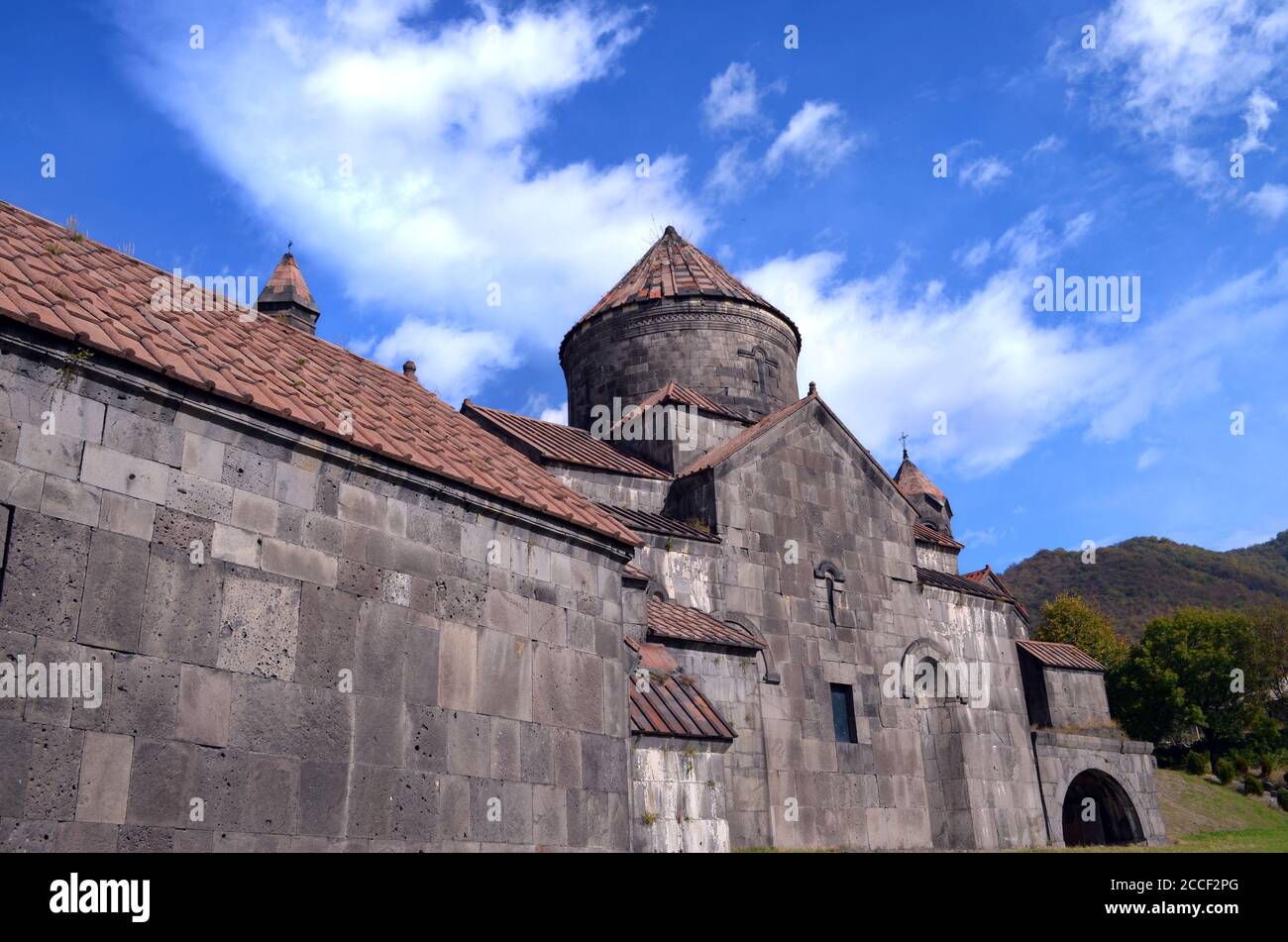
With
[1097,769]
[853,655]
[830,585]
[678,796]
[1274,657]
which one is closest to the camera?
[678,796]

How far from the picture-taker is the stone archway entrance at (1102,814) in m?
18.2

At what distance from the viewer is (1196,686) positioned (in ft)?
119

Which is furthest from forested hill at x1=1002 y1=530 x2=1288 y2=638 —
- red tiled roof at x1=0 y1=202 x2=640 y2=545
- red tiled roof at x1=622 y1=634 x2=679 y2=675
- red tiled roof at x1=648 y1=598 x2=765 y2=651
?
red tiled roof at x1=0 y1=202 x2=640 y2=545

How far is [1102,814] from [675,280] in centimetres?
1238

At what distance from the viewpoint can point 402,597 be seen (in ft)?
23.0

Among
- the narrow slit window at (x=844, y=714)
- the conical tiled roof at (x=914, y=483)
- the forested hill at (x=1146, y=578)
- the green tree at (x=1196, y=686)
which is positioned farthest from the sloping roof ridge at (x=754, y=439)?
the forested hill at (x=1146, y=578)

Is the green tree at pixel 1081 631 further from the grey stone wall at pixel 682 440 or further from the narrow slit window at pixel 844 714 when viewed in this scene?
the narrow slit window at pixel 844 714

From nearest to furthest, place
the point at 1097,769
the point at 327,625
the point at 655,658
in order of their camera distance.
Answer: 1. the point at 327,625
2. the point at 655,658
3. the point at 1097,769

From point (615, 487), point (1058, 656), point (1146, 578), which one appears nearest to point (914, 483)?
point (1058, 656)

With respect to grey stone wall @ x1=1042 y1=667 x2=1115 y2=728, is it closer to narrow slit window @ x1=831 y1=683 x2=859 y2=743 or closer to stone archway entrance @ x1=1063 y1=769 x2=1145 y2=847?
stone archway entrance @ x1=1063 y1=769 x2=1145 y2=847

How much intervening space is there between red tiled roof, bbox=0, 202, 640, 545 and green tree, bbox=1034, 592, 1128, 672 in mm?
38873

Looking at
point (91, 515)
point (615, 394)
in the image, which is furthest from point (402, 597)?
point (615, 394)

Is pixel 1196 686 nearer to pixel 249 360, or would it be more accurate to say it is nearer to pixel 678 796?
pixel 678 796
